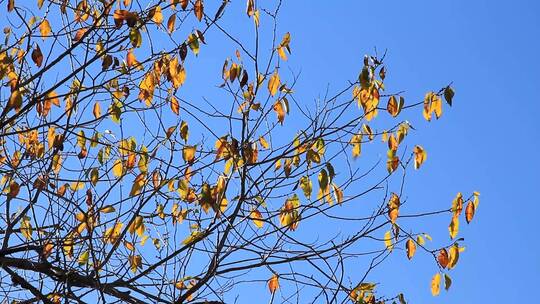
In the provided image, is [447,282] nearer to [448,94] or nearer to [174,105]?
[448,94]

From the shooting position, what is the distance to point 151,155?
590 centimetres

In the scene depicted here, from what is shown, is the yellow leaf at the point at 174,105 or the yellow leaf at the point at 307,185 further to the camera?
the yellow leaf at the point at 174,105

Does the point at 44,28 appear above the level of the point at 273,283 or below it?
above

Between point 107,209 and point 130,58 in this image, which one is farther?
point 130,58

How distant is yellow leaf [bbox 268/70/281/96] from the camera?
19.8 ft

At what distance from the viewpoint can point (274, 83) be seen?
605 centimetres

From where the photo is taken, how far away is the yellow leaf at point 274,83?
603 cm

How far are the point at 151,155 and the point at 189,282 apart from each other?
0.73 m

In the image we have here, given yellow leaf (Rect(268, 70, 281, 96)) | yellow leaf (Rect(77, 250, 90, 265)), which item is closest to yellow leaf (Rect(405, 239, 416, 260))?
yellow leaf (Rect(268, 70, 281, 96))

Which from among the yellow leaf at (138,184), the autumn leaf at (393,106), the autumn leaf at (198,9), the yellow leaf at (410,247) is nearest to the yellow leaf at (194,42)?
the autumn leaf at (198,9)

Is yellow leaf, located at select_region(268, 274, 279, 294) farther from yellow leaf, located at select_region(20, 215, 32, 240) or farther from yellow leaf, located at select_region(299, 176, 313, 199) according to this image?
yellow leaf, located at select_region(20, 215, 32, 240)

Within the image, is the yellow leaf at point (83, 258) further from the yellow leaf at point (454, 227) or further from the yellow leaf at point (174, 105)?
the yellow leaf at point (454, 227)

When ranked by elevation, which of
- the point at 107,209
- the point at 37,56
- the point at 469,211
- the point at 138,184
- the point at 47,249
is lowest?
the point at 47,249

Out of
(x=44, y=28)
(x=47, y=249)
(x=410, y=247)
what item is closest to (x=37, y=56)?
(x=44, y=28)
